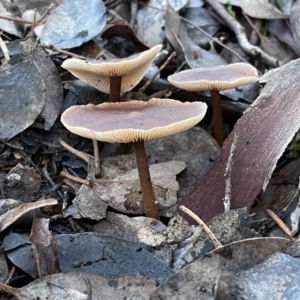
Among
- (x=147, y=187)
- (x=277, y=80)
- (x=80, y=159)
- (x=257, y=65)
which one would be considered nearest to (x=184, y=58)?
(x=257, y=65)

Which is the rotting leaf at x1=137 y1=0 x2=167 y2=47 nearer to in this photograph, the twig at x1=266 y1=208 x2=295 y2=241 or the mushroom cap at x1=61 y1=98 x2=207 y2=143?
the mushroom cap at x1=61 y1=98 x2=207 y2=143

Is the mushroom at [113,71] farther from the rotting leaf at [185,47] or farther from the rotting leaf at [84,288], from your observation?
the rotting leaf at [84,288]

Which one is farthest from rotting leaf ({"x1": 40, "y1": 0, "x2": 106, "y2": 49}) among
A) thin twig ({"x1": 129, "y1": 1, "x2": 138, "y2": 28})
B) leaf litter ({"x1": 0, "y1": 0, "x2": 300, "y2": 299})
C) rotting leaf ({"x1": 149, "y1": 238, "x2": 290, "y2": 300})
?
rotting leaf ({"x1": 149, "y1": 238, "x2": 290, "y2": 300})

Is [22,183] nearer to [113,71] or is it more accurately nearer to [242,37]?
[113,71]

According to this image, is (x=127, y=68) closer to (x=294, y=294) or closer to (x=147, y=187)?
(x=147, y=187)

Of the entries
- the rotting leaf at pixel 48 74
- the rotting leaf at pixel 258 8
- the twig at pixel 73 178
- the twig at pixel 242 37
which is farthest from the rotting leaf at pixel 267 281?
the rotting leaf at pixel 258 8

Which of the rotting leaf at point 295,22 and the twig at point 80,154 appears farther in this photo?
the rotting leaf at point 295,22
